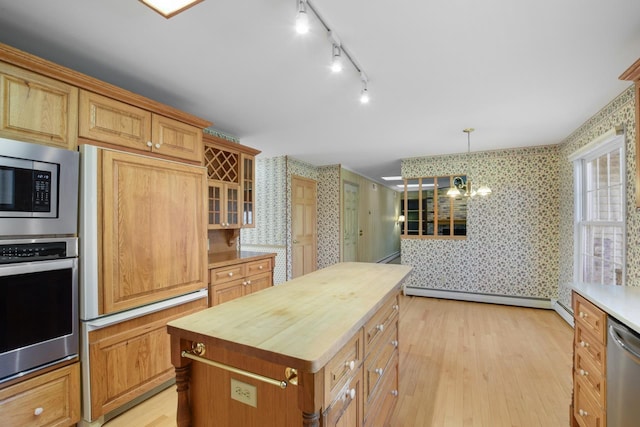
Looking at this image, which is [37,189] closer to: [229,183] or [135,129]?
[135,129]

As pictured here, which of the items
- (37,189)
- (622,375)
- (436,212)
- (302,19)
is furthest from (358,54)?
(436,212)

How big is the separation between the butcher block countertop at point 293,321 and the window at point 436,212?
137 inches

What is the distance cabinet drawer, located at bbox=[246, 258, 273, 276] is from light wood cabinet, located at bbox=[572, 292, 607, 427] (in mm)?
2842

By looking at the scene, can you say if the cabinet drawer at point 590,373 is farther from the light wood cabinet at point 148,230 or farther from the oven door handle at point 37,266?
the oven door handle at point 37,266

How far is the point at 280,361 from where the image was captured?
95 centimetres

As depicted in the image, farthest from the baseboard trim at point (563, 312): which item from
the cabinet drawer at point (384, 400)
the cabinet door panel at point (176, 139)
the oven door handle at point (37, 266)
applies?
the oven door handle at point (37, 266)

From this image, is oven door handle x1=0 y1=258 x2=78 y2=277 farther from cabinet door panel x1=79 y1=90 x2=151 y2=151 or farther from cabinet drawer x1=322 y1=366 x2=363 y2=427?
cabinet drawer x1=322 y1=366 x2=363 y2=427

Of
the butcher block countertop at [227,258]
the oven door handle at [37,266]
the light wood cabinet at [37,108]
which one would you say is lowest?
the butcher block countertop at [227,258]

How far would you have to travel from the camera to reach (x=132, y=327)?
2043 millimetres

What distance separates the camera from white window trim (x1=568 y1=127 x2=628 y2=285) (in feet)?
8.36

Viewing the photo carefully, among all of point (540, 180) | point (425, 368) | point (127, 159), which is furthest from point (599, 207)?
point (127, 159)

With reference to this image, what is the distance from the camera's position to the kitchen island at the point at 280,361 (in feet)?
3.23

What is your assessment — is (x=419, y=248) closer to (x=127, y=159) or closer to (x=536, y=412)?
(x=536, y=412)

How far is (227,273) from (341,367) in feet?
6.83
